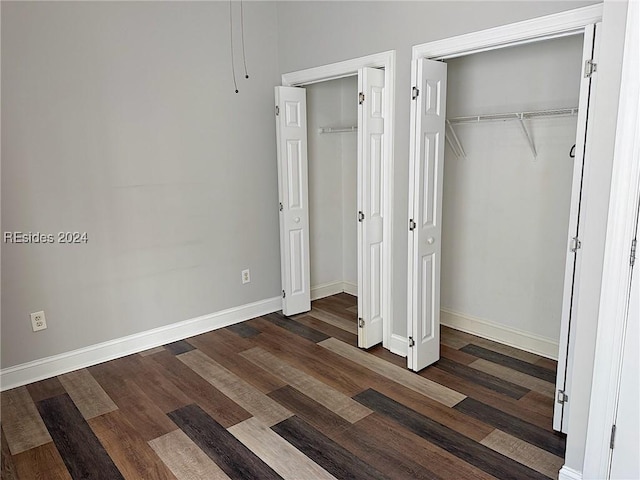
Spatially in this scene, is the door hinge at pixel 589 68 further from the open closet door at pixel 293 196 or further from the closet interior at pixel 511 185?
the open closet door at pixel 293 196

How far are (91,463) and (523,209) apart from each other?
10.4ft

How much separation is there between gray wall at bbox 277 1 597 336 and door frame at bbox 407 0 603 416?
4 cm

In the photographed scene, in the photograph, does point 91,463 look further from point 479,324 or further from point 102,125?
point 479,324

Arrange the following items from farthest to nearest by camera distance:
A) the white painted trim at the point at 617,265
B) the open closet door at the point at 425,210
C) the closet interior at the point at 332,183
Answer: the closet interior at the point at 332,183
the open closet door at the point at 425,210
the white painted trim at the point at 617,265

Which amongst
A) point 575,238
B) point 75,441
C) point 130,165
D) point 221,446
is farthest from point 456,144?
point 75,441

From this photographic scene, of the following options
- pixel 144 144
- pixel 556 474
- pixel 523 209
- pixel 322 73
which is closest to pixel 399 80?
pixel 322 73

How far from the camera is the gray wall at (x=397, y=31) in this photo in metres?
2.65

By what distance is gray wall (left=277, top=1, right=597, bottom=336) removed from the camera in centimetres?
265

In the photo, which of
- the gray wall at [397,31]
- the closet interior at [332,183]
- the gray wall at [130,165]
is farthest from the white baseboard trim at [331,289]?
the gray wall at [397,31]

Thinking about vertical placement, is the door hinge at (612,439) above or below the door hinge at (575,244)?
below

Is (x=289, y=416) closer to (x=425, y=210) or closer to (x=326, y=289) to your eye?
(x=425, y=210)

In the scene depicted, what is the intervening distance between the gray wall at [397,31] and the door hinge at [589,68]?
1.16 ft

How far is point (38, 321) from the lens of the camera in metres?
3.15

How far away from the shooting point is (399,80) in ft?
10.3
